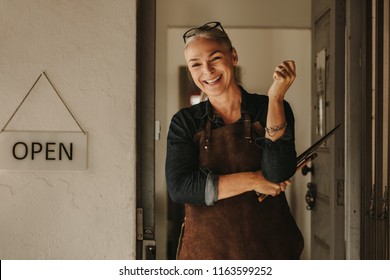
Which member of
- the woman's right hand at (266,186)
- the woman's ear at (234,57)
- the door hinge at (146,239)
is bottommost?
the door hinge at (146,239)

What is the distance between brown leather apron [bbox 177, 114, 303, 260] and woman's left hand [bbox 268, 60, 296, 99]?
0.14 metres

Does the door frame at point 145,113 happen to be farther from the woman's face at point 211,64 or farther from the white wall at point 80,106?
the woman's face at point 211,64

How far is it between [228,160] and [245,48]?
43 centimetres

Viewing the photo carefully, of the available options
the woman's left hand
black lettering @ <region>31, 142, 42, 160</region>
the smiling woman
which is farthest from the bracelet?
black lettering @ <region>31, 142, 42, 160</region>

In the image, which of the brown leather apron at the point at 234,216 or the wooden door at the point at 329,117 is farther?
the wooden door at the point at 329,117

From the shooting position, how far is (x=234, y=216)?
193 centimetres

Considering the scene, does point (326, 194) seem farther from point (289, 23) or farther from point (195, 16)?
point (195, 16)

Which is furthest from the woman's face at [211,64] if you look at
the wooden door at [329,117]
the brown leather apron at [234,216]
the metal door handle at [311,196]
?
the metal door handle at [311,196]

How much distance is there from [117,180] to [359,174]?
922mm

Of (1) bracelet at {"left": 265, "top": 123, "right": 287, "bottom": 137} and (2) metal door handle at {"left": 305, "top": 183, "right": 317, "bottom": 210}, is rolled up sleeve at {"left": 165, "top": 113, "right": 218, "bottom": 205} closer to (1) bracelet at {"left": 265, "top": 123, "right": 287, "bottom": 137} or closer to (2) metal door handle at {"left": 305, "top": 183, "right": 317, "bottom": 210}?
(1) bracelet at {"left": 265, "top": 123, "right": 287, "bottom": 137}

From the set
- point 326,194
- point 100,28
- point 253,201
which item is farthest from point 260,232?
point 100,28

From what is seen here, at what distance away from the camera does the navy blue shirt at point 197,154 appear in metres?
1.92

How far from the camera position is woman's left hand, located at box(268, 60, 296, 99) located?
1954mm

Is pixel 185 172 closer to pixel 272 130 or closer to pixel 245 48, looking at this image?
pixel 272 130
